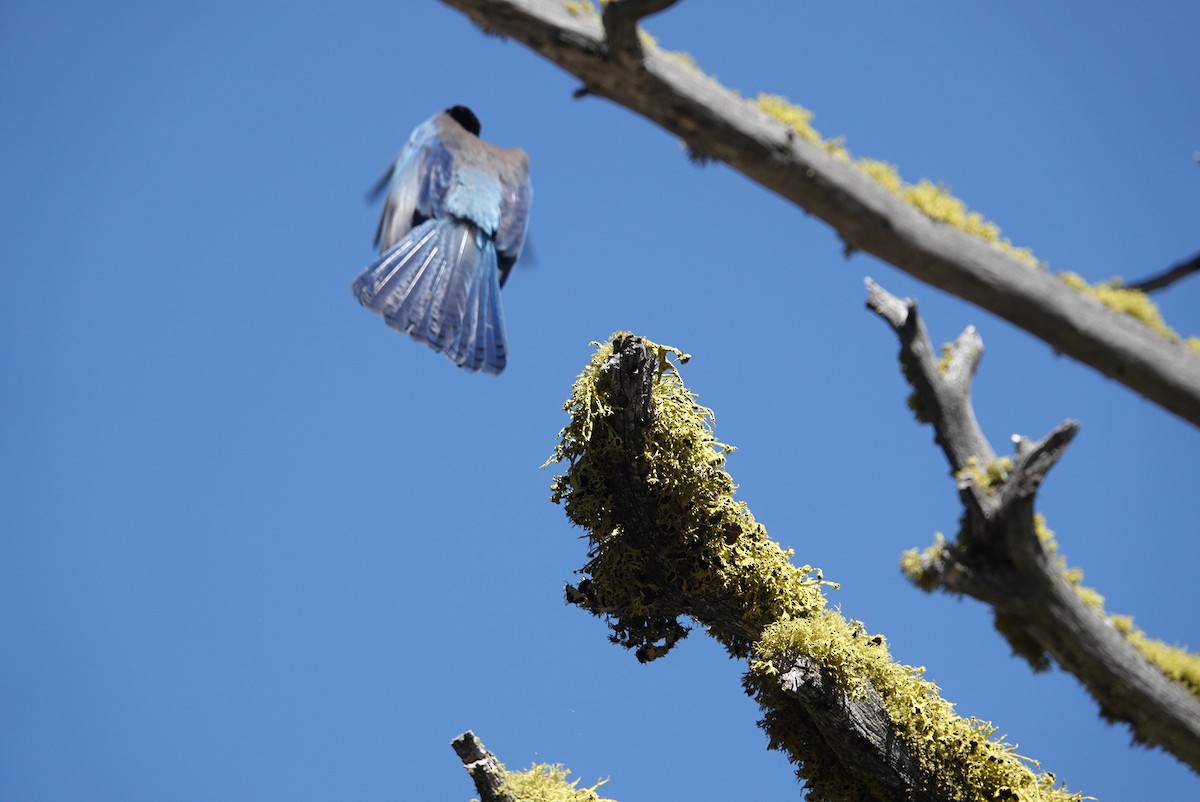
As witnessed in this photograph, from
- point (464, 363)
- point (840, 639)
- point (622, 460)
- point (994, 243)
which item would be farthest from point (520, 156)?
point (994, 243)

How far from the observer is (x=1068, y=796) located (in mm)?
3314

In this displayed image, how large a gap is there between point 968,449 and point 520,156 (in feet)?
21.1

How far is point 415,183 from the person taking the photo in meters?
7.58

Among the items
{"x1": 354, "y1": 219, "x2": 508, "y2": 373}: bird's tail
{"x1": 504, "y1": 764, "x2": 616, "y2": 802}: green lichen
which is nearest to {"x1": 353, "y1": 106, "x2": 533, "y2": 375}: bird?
{"x1": 354, "y1": 219, "x2": 508, "y2": 373}: bird's tail

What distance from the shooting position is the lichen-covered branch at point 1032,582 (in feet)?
8.03

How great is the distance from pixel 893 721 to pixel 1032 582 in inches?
42.3

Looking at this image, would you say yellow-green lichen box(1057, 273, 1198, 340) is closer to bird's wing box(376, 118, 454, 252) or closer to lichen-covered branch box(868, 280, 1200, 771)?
lichen-covered branch box(868, 280, 1200, 771)

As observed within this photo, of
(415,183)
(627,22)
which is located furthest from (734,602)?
(415,183)

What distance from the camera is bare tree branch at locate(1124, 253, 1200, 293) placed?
8.27ft

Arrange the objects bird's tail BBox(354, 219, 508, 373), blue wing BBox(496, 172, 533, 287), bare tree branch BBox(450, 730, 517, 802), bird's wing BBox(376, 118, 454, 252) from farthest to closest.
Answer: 1. blue wing BBox(496, 172, 533, 287)
2. bird's wing BBox(376, 118, 454, 252)
3. bird's tail BBox(354, 219, 508, 373)
4. bare tree branch BBox(450, 730, 517, 802)

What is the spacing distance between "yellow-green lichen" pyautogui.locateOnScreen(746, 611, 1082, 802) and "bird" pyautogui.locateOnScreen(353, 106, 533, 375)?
307 cm

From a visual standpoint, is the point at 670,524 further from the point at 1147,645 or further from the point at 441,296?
the point at 441,296

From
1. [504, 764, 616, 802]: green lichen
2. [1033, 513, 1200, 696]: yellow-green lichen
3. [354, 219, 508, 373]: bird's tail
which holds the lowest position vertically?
[1033, 513, 1200, 696]: yellow-green lichen

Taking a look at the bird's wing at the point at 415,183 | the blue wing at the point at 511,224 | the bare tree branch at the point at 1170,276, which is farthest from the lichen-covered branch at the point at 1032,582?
the bird's wing at the point at 415,183
